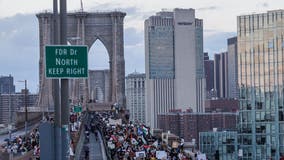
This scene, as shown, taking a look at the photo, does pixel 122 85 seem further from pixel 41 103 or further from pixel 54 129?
pixel 54 129

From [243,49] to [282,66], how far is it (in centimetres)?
399

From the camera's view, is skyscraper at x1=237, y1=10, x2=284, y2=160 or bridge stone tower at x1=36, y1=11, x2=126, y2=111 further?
bridge stone tower at x1=36, y1=11, x2=126, y2=111

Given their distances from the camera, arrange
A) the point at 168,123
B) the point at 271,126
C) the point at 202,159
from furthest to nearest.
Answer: the point at 168,123 < the point at 271,126 < the point at 202,159

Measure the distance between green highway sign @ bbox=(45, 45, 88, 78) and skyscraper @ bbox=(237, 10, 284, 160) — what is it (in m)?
47.6

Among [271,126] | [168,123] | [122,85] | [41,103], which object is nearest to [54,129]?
[271,126]

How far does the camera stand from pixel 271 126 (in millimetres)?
60438

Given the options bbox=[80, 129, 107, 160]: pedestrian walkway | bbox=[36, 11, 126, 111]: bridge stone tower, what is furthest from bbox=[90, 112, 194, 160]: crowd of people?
bbox=[36, 11, 126, 111]: bridge stone tower

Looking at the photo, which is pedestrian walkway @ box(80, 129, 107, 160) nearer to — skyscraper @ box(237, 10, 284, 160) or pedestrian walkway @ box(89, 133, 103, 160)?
pedestrian walkway @ box(89, 133, 103, 160)

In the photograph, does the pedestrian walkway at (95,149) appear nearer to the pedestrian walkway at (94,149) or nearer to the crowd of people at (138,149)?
the pedestrian walkway at (94,149)

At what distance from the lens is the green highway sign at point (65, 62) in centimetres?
1331

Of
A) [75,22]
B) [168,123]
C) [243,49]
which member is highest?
[75,22]

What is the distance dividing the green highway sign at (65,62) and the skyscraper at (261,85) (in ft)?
156

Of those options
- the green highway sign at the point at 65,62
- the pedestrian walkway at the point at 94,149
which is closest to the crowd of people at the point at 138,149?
the pedestrian walkway at the point at 94,149

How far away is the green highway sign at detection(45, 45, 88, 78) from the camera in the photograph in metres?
13.3
